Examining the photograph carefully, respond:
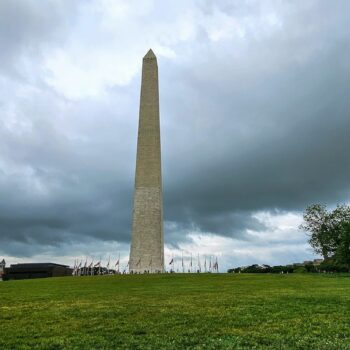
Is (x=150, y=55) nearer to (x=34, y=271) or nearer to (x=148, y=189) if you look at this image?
(x=148, y=189)

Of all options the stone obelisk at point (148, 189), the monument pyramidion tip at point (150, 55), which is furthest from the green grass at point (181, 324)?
the monument pyramidion tip at point (150, 55)

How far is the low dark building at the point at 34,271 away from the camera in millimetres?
98269

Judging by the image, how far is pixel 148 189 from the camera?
54.2 metres

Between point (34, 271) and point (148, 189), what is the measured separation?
56.0 meters

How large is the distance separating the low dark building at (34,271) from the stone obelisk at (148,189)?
168 feet

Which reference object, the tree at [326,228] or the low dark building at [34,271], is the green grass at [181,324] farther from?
the low dark building at [34,271]

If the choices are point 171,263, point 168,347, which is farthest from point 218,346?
point 171,263

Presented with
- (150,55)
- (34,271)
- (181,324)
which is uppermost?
(150,55)

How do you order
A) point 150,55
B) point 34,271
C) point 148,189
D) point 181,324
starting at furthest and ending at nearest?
point 34,271, point 150,55, point 148,189, point 181,324

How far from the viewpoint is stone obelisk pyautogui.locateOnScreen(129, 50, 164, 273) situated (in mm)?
53062

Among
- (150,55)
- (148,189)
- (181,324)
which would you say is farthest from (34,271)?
(181,324)

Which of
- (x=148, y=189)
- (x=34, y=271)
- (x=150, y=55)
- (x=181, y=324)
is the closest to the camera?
(x=181, y=324)

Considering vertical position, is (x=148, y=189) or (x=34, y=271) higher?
(x=148, y=189)

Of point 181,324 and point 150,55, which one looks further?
point 150,55
